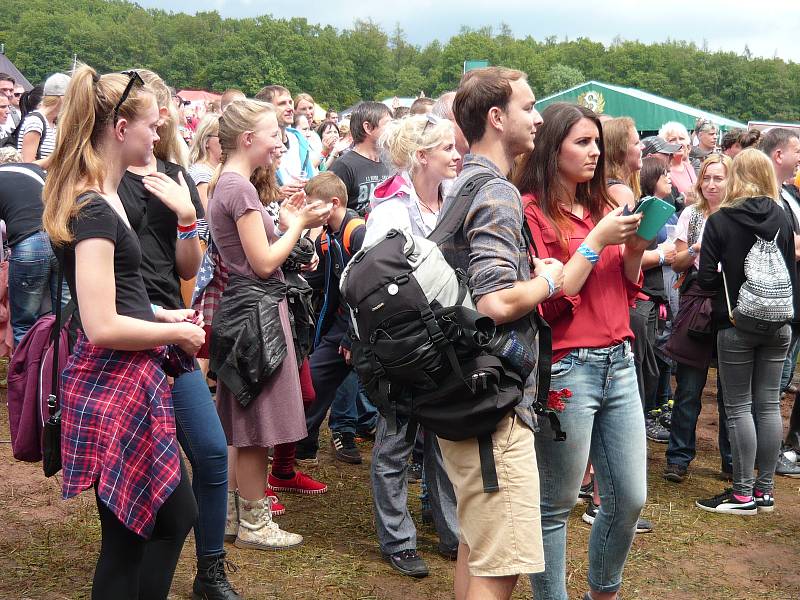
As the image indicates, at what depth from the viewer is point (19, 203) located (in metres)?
5.07

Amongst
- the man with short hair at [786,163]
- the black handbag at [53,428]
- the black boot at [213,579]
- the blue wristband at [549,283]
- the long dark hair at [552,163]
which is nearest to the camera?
the blue wristband at [549,283]

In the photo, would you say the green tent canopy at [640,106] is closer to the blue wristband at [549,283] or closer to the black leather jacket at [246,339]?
the black leather jacket at [246,339]

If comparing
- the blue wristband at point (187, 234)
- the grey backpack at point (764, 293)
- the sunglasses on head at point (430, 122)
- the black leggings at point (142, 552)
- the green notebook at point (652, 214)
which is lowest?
the black leggings at point (142, 552)

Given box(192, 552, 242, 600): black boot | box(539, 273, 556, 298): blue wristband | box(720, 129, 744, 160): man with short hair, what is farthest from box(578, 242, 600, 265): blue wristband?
box(720, 129, 744, 160): man with short hair

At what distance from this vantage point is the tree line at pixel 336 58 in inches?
3413

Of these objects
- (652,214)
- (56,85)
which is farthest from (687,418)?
(56,85)

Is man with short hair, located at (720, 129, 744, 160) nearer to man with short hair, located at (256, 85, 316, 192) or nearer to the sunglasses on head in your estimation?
man with short hair, located at (256, 85, 316, 192)

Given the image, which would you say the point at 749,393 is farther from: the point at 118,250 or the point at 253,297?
the point at 118,250

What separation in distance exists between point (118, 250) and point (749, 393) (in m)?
4.02

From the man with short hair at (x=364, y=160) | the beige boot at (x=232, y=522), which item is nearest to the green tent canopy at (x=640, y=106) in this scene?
the man with short hair at (x=364, y=160)

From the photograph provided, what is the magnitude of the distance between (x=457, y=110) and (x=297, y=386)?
68.0 inches

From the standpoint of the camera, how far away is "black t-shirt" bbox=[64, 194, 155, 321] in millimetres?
2539

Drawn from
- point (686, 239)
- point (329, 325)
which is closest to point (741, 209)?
point (686, 239)

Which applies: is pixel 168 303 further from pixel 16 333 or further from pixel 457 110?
pixel 16 333
